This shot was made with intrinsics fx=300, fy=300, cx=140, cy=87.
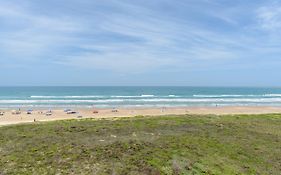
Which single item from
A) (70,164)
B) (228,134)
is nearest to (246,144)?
(228,134)

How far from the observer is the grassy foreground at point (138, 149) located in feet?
36.4

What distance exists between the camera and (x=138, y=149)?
12703 millimetres

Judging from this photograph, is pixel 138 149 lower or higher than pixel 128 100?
higher

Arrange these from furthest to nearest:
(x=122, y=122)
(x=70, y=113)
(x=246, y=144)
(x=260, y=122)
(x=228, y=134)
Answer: (x=70, y=113) → (x=260, y=122) → (x=122, y=122) → (x=228, y=134) → (x=246, y=144)

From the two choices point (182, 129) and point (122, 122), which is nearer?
point (182, 129)

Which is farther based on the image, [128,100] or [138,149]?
[128,100]

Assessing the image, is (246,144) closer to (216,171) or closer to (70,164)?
(216,171)

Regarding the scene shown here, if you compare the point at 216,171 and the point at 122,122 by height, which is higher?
the point at 122,122

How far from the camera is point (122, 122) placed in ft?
60.3

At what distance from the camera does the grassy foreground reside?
36.4 ft

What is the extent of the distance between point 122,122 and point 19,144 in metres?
6.67

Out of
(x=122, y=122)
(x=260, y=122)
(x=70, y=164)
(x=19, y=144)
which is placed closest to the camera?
(x=70, y=164)

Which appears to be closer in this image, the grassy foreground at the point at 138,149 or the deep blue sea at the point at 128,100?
the grassy foreground at the point at 138,149

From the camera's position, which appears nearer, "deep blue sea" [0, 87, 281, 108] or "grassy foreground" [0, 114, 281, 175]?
"grassy foreground" [0, 114, 281, 175]
